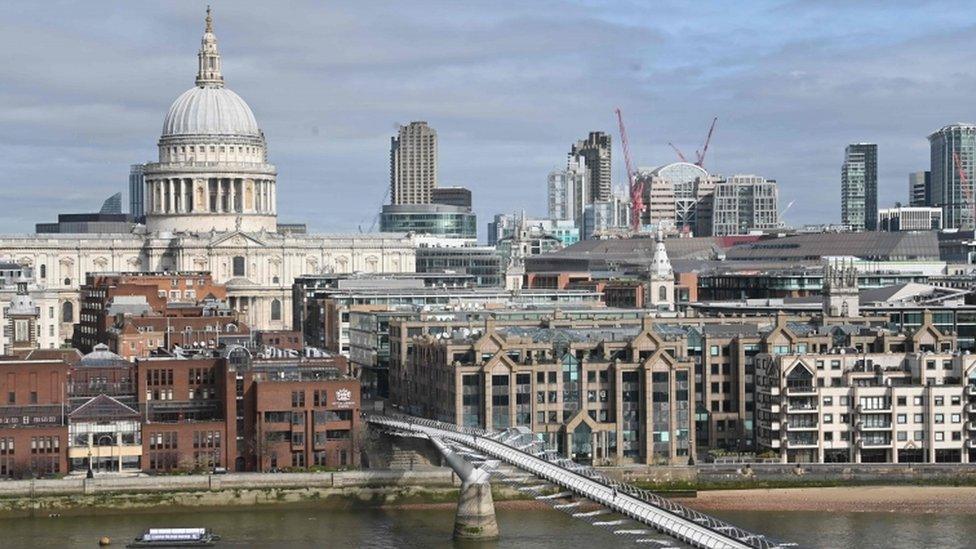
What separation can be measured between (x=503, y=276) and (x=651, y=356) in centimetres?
8273

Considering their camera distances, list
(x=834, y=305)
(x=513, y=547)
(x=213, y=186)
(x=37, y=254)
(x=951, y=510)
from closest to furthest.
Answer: (x=513, y=547) → (x=951, y=510) → (x=834, y=305) → (x=37, y=254) → (x=213, y=186)

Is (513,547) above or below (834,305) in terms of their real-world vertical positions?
below

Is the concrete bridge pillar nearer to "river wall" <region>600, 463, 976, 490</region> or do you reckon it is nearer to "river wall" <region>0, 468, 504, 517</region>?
"river wall" <region>0, 468, 504, 517</region>

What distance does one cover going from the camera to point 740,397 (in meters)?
76.1

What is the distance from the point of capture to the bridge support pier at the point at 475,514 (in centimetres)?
6075

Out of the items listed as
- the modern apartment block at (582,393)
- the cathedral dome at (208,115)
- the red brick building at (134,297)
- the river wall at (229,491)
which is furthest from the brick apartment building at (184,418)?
the cathedral dome at (208,115)

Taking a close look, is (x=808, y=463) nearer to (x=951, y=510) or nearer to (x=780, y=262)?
(x=951, y=510)

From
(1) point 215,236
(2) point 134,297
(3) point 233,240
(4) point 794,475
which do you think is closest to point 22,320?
(2) point 134,297

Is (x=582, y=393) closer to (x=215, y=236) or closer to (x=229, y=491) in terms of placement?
(x=229, y=491)

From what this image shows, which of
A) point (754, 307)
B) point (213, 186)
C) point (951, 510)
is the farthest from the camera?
point (213, 186)

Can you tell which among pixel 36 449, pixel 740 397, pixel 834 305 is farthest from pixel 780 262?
pixel 36 449

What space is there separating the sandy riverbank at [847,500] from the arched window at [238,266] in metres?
76.5

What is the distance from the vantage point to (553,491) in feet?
207

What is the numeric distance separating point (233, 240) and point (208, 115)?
11546mm
